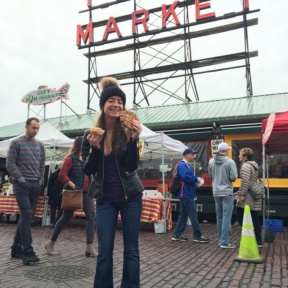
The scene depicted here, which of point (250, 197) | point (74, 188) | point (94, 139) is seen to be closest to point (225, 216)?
point (250, 197)

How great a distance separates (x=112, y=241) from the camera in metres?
2.69

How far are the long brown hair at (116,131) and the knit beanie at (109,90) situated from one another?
115mm

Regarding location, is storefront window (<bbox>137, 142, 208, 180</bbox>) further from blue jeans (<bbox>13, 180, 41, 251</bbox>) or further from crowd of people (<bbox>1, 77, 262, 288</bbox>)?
blue jeans (<bbox>13, 180, 41, 251</bbox>)

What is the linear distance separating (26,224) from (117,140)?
263cm

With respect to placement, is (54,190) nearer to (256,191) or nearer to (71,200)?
(71,200)

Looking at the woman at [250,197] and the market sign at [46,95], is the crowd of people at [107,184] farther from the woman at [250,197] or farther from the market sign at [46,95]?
the market sign at [46,95]

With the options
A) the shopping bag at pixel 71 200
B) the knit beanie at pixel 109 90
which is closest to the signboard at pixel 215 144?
the shopping bag at pixel 71 200

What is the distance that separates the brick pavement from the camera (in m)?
3.88

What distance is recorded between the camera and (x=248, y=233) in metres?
5.30

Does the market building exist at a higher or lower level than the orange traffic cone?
higher

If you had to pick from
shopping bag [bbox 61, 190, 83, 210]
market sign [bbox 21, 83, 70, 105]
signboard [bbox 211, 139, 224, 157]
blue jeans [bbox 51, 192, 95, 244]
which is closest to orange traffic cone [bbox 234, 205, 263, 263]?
blue jeans [bbox 51, 192, 95, 244]

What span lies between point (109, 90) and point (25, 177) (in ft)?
8.37

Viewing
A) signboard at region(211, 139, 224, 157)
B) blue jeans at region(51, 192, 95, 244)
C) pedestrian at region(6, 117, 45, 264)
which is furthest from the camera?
signboard at region(211, 139, 224, 157)

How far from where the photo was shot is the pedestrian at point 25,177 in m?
4.63
